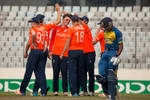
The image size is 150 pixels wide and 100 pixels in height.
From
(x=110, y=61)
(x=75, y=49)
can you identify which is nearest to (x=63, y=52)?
(x=75, y=49)

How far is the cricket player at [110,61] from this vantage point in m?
7.58

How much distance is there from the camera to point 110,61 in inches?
305

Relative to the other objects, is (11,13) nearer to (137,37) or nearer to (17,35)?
(17,35)

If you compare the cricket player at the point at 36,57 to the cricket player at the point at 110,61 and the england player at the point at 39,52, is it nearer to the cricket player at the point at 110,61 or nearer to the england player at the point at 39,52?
the england player at the point at 39,52

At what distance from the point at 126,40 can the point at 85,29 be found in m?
7.05

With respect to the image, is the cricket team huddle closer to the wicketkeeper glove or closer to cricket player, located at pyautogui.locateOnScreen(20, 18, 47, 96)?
cricket player, located at pyautogui.locateOnScreen(20, 18, 47, 96)

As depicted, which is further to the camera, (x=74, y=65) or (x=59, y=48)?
(x=59, y=48)

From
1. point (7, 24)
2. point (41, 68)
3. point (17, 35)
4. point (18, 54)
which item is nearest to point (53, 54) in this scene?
point (41, 68)

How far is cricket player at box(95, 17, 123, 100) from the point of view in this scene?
7.58 metres

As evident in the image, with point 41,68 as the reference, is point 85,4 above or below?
above

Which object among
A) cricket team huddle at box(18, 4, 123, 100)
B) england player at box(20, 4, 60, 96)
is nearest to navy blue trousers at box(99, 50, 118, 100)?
cricket team huddle at box(18, 4, 123, 100)

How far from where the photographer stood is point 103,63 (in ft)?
25.7

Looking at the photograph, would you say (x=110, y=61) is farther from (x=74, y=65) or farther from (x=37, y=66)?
(x=37, y=66)

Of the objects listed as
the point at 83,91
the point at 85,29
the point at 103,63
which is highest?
the point at 85,29
